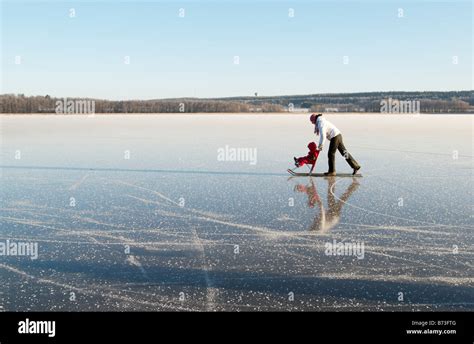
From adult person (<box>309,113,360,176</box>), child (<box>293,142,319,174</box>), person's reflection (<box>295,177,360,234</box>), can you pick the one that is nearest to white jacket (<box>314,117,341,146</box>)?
adult person (<box>309,113,360,176</box>)

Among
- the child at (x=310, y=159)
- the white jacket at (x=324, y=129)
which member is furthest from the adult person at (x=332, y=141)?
the child at (x=310, y=159)

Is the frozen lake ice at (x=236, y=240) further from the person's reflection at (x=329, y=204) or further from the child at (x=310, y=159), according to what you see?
the child at (x=310, y=159)

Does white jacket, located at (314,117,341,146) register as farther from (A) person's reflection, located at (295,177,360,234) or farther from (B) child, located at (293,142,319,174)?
(A) person's reflection, located at (295,177,360,234)

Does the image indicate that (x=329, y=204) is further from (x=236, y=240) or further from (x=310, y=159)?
(x=310, y=159)

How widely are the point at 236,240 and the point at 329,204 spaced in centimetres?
209

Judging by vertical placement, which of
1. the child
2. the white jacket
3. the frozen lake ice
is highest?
the white jacket

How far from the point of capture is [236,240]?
4.62 meters

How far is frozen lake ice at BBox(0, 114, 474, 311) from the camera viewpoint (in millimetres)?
3295

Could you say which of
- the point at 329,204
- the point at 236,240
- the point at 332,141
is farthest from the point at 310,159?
the point at 236,240

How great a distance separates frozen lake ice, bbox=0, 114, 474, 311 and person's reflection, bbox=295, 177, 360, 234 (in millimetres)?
19

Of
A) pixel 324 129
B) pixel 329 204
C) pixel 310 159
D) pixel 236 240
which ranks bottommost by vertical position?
pixel 236 240

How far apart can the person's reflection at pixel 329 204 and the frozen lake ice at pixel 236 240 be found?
2cm

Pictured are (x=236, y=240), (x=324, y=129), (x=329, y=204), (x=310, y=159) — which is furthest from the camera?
(x=310, y=159)
